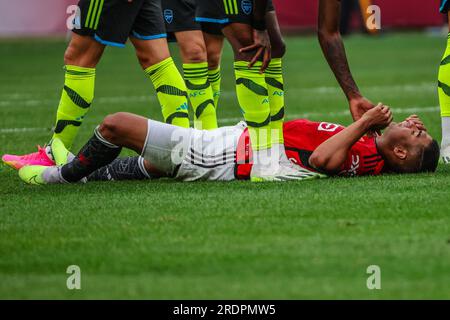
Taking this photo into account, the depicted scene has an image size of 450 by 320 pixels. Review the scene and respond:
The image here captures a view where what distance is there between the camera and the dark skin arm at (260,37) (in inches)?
255

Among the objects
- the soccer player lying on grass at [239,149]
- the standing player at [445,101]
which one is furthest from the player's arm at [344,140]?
the standing player at [445,101]

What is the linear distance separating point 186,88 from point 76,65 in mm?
1012

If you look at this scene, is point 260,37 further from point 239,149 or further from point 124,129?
point 124,129

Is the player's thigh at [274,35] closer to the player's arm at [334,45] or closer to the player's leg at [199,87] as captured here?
the player's arm at [334,45]

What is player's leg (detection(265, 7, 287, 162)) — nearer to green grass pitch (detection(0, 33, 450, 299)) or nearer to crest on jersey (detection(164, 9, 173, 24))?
green grass pitch (detection(0, 33, 450, 299))

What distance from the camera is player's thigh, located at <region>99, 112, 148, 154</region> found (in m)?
6.30

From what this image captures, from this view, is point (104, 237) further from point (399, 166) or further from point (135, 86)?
point (135, 86)

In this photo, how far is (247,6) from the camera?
6543mm

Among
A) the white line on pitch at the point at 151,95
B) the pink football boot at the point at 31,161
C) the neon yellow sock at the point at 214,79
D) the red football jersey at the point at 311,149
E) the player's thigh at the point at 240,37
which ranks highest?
the player's thigh at the point at 240,37

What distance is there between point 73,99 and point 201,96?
121cm

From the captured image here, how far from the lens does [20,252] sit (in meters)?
4.87

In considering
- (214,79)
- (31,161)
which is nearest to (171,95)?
(31,161)

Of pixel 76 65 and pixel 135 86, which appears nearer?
pixel 76 65
